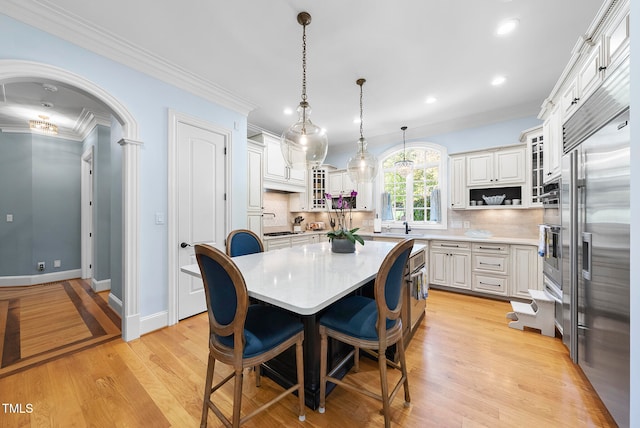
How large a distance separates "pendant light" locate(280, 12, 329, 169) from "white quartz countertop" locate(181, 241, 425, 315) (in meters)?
0.86

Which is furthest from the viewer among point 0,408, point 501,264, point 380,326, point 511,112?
point 511,112

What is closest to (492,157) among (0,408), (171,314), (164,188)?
(164,188)

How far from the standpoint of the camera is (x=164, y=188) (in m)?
2.76

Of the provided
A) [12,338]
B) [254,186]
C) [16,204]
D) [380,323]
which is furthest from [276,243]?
[16,204]

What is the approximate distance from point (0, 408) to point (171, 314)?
127 centimetres

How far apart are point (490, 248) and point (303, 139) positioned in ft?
10.9

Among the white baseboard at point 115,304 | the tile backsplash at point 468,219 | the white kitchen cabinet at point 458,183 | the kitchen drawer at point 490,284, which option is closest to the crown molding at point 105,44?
the tile backsplash at point 468,219

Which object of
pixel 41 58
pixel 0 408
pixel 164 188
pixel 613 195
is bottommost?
pixel 0 408

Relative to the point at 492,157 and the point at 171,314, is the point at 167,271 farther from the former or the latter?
the point at 492,157

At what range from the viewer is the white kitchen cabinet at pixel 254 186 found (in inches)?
154

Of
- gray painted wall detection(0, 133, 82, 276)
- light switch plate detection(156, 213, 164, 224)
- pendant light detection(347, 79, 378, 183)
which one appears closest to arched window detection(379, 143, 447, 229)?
pendant light detection(347, 79, 378, 183)

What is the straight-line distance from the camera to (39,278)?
427 cm

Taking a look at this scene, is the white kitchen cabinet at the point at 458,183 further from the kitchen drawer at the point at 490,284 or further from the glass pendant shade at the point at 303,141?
the glass pendant shade at the point at 303,141

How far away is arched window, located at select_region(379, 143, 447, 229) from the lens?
4.55m
